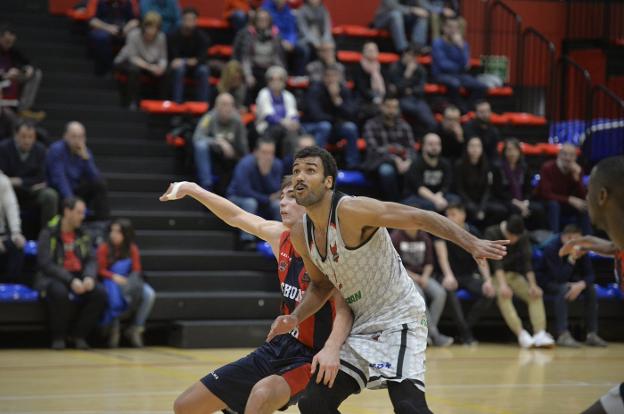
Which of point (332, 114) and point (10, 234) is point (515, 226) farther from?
point (10, 234)

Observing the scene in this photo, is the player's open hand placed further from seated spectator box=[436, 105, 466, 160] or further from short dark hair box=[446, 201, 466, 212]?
seated spectator box=[436, 105, 466, 160]

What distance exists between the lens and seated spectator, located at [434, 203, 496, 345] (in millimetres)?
11633

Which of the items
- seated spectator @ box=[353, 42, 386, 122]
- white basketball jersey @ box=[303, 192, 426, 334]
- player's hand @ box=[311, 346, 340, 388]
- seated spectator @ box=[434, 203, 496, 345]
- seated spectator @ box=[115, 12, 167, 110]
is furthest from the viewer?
seated spectator @ box=[353, 42, 386, 122]

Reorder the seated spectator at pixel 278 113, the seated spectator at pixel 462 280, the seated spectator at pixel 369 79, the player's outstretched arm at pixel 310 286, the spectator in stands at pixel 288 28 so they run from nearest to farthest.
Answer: the player's outstretched arm at pixel 310 286 → the seated spectator at pixel 462 280 → the seated spectator at pixel 278 113 → the seated spectator at pixel 369 79 → the spectator in stands at pixel 288 28

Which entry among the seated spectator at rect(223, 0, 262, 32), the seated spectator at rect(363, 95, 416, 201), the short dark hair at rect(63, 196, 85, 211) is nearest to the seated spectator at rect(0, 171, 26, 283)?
the short dark hair at rect(63, 196, 85, 211)

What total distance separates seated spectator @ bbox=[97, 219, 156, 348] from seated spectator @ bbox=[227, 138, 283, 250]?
140cm

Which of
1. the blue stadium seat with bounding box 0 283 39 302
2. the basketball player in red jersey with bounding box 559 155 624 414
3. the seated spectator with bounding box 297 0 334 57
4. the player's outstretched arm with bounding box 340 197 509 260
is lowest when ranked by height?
the blue stadium seat with bounding box 0 283 39 302

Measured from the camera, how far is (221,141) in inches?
483

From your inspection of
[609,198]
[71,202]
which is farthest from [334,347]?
[71,202]

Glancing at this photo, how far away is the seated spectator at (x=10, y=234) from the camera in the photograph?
34.6 ft

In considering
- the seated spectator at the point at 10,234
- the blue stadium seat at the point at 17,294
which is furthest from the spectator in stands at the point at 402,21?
the blue stadium seat at the point at 17,294

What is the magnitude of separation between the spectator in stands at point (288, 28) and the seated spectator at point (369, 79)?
0.74 m

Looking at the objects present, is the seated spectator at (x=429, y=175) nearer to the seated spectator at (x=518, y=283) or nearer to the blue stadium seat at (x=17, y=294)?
the seated spectator at (x=518, y=283)

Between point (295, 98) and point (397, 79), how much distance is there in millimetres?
1430
